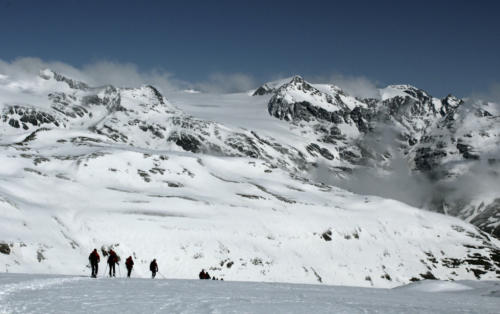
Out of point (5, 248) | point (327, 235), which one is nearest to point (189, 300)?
point (5, 248)

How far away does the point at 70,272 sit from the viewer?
3410 inches

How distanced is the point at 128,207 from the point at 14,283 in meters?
101

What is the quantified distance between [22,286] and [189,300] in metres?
11.8

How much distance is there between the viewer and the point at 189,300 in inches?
1409

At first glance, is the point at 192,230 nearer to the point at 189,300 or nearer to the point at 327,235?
the point at 327,235

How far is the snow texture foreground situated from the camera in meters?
31.8

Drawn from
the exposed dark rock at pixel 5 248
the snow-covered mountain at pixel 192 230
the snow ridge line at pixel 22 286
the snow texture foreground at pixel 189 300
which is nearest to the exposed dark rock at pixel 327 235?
the snow-covered mountain at pixel 192 230

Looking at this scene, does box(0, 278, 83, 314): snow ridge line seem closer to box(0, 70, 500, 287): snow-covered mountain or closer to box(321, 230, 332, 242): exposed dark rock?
box(0, 70, 500, 287): snow-covered mountain

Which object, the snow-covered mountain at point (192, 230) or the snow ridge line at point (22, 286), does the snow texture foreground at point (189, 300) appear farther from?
the snow-covered mountain at point (192, 230)

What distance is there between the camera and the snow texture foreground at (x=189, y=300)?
31781 mm

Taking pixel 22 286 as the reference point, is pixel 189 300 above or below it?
below

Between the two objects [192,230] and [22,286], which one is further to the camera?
[192,230]

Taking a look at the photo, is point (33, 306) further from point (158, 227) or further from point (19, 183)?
point (19, 183)

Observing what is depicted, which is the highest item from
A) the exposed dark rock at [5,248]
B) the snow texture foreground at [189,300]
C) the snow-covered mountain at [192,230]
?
the snow-covered mountain at [192,230]
